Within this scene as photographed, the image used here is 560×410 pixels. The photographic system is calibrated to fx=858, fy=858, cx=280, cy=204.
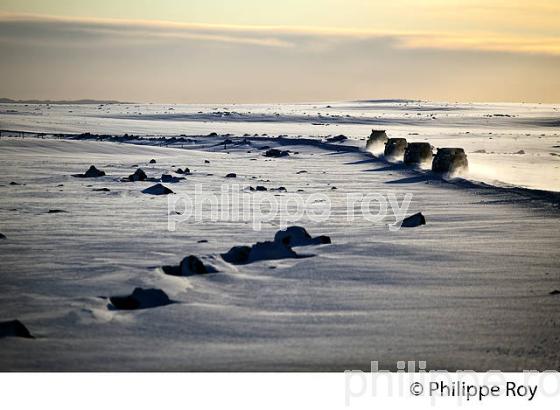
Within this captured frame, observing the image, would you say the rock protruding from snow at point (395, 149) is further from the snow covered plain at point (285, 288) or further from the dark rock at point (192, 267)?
the dark rock at point (192, 267)

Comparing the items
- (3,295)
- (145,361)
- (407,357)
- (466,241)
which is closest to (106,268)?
(3,295)

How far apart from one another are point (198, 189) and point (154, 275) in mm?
8995

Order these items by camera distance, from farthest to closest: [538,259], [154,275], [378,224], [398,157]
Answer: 1. [398,157]
2. [378,224]
3. [538,259]
4. [154,275]

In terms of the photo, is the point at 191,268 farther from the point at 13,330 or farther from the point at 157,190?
the point at 157,190

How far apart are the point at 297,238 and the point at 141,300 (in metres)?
3.28

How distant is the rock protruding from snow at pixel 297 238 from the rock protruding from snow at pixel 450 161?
1091cm

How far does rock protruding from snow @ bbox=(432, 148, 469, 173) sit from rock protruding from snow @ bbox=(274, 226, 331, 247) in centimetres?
1091

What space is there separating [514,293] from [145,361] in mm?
3636

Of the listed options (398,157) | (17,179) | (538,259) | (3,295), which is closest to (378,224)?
(538,259)

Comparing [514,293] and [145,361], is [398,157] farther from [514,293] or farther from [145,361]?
[145,361]

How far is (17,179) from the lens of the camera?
17.5m

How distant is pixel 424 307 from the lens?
730 cm

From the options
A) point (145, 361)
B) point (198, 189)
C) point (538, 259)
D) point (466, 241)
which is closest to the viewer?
point (145, 361)

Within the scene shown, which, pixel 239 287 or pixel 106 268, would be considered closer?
pixel 239 287
